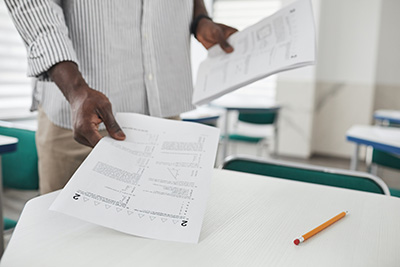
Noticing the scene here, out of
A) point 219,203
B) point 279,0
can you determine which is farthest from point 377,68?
point 219,203

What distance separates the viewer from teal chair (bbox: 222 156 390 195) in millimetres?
1195

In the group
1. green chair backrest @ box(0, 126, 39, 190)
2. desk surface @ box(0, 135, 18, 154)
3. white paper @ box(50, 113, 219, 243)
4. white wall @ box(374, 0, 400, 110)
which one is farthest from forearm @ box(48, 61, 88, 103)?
white wall @ box(374, 0, 400, 110)

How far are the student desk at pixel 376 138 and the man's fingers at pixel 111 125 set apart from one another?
171cm

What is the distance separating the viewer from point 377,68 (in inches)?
199

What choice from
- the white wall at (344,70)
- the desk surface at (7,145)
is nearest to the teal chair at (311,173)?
the desk surface at (7,145)

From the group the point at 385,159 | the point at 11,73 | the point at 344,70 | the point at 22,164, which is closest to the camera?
the point at 22,164

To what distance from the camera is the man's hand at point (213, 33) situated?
1.20 metres

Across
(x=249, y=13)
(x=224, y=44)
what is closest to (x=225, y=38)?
(x=224, y=44)

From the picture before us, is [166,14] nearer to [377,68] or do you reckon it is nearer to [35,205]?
[35,205]

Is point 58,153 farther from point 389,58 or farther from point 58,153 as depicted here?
point 389,58

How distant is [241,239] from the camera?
2.18 ft

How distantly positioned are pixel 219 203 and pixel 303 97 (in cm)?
460

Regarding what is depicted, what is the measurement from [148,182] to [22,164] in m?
1.30

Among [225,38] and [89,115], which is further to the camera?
[225,38]
